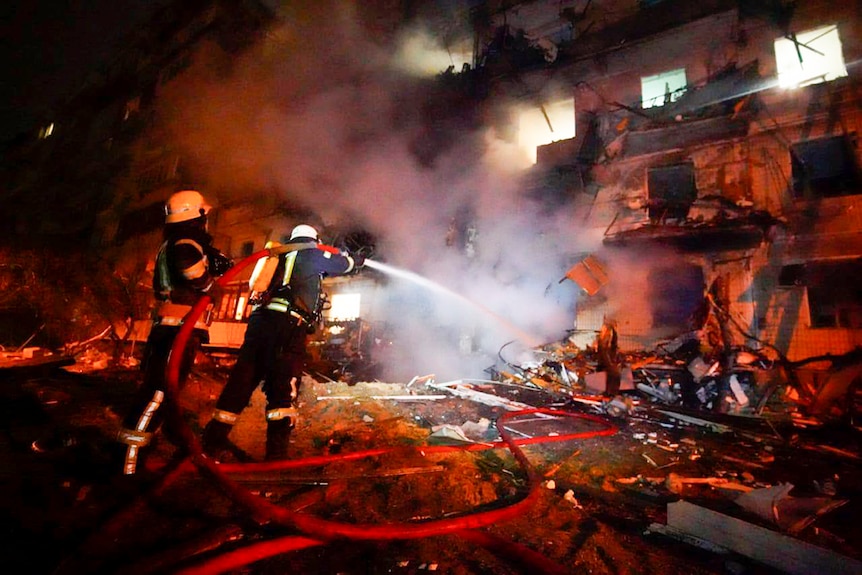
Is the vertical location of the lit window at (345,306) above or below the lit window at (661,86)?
below

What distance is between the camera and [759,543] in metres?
1.77

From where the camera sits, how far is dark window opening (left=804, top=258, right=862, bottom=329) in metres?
8.91

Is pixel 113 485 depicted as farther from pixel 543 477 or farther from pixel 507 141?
pixel 507 141

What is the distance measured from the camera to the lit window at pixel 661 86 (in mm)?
11805

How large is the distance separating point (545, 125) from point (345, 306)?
10.8 metres

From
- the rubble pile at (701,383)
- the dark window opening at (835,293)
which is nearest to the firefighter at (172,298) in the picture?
the rubble pile at (701,383)

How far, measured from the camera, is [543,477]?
281 cm

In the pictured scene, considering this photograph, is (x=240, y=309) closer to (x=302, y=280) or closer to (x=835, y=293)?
(x=302, y=280)

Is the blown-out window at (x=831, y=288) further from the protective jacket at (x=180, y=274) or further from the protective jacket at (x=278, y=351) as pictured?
the protective jacket at (x=180, y=274)

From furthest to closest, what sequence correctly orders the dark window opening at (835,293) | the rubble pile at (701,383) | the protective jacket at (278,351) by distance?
the dark window opening at (835,293) < the rubble pile at (701,383) < the protective jacket at (278,351)

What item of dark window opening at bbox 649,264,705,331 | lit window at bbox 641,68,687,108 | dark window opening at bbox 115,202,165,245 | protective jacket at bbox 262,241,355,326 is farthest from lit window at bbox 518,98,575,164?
dark window opening at bbox 115,202,165,245

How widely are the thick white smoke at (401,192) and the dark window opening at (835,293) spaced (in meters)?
5.64

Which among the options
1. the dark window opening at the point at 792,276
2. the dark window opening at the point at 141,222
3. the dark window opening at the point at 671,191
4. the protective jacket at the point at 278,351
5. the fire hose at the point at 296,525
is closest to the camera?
the fire hose at the point at 296,525

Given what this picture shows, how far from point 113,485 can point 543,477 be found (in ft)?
9.03
